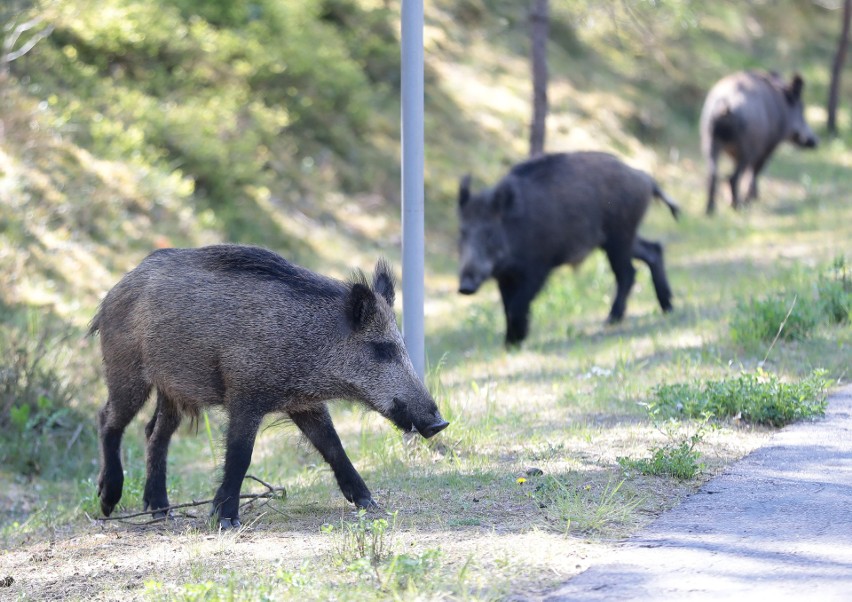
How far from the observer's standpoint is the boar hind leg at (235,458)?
5.47 meters

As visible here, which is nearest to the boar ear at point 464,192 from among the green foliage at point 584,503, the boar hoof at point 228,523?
the green foliage at point 584,503

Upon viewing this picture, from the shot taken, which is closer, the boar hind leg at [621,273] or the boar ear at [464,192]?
the boar ear at [464,192]

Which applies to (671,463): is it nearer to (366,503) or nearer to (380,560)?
(366,503)

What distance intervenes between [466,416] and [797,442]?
2074 mm

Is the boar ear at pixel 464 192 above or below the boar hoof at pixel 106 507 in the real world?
above

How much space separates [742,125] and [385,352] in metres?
13.6

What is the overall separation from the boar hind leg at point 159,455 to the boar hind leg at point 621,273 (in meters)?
5.76

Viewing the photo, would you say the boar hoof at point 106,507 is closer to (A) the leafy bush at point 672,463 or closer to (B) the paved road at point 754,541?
(A) the leafy bush at point 672,463

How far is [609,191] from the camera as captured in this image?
10.9 m

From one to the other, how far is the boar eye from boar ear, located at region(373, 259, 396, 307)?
1.16 feet

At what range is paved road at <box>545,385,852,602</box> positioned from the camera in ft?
12.5

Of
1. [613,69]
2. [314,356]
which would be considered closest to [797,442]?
[314,356]

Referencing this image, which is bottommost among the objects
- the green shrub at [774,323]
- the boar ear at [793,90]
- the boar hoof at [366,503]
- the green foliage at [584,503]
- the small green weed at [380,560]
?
the boar hoof at [366,503]

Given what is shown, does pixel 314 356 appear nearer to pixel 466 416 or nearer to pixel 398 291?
pixel 466 416
